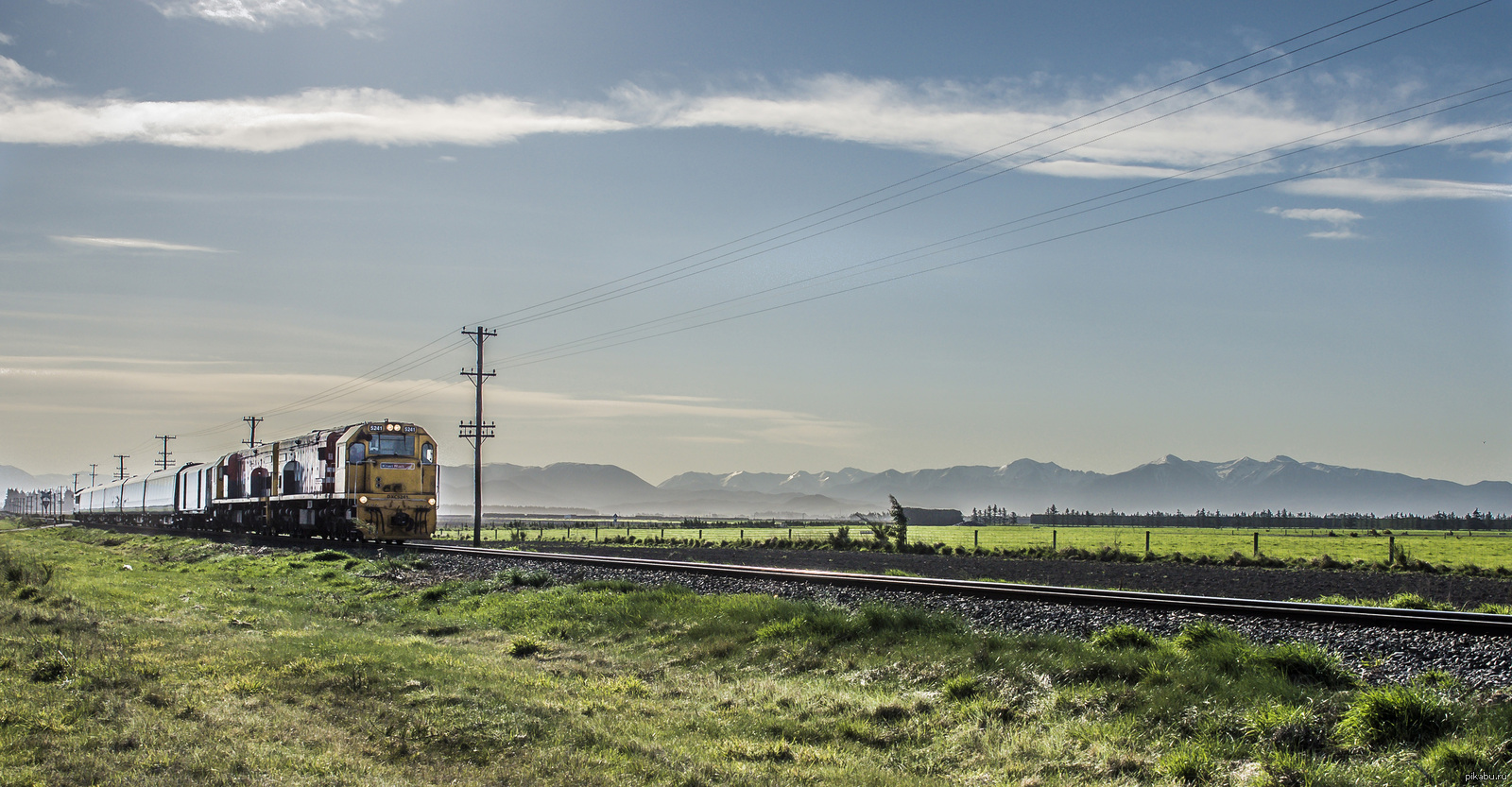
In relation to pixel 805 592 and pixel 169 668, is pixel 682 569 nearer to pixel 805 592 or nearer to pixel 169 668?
pixel 805 592

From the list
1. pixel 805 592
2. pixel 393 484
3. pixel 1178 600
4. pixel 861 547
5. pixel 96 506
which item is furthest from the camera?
pixel 96 506

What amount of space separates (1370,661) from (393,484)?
38.2 metres

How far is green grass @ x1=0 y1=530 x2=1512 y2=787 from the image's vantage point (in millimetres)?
9289

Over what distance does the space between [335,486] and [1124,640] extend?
122 feet

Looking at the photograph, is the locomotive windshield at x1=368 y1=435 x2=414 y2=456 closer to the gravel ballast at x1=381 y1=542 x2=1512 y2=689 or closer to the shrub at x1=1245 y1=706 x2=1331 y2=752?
the gravel ballast at x1=381 y1=542 x2=1512 y2=689

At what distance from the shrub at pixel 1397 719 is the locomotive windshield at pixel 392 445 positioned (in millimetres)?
38752

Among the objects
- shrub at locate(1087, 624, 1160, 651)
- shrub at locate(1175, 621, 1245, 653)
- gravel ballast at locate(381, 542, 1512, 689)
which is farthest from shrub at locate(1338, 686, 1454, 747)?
shrub at locate(1087, 624, 1160, 651)

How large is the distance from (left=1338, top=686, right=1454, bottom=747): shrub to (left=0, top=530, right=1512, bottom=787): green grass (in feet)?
0.08

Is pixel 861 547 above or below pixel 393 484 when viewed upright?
below

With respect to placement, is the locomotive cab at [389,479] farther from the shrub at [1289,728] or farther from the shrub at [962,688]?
the shrub at [1289,728]

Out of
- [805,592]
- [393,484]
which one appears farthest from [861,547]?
[805,592]

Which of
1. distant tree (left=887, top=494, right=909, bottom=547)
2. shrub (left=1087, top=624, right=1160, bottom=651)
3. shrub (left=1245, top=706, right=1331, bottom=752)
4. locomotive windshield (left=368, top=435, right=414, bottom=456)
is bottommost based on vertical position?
distant tree (left=887, top=494, right=909, bottom=547)

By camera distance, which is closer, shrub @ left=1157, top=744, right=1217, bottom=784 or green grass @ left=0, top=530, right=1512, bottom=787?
shrub @ left=1157, top=744, right=1217, bottom=784

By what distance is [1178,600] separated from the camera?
1684 centimetres
